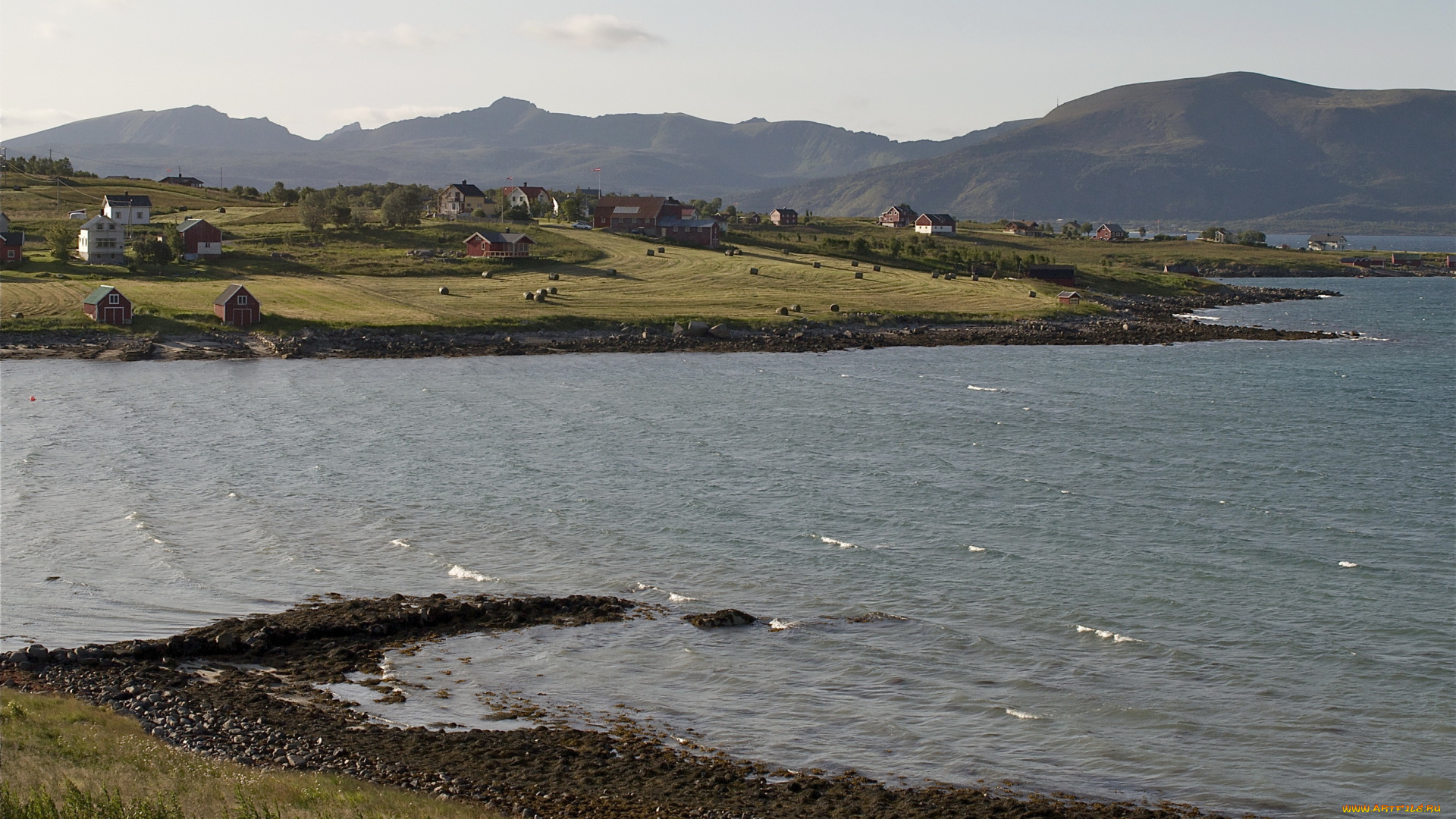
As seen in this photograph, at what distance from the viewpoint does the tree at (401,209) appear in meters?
138

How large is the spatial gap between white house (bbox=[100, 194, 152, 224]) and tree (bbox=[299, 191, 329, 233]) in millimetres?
17134

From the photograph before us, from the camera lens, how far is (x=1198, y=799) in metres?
21.8

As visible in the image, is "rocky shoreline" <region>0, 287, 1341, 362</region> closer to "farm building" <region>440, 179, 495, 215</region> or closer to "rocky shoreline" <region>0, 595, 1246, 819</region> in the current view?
"rocky shoreline" <region>0, 595, 1246, 819</region>

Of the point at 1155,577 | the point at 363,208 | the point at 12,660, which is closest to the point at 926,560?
the point at 1155,577

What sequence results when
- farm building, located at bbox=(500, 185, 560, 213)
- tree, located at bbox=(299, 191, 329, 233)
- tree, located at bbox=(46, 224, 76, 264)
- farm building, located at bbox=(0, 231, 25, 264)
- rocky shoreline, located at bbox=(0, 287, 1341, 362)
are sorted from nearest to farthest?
rocky shoreline, located at bbox=(0, 287, 1341, 362) < farm building, located at bbox=(0, 231, 25, 264) < tree, located at bbox=(46, 224, 76, 264) < tree, located at bbox=(299, 191, 329, 233) < farm building, located at bbox=(500, 185, 560, 213)

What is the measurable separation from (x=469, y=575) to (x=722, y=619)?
808 cm

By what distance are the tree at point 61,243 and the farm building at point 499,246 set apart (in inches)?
1384

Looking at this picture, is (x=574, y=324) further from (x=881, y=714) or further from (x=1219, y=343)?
(x=881, y=714)

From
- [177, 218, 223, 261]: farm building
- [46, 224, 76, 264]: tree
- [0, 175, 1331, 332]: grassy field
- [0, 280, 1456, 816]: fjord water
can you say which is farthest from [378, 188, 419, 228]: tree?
[0, 280, 1456, 816]: fjord water

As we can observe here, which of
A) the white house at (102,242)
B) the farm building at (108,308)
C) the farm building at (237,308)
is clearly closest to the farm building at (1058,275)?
the farm building at (237,308)

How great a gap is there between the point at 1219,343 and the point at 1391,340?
15.0 m

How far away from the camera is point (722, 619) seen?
30.8 metres

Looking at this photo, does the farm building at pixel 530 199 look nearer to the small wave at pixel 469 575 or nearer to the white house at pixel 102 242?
the white house at pixel 102 242

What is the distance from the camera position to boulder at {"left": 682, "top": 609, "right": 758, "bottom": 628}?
30.7m
